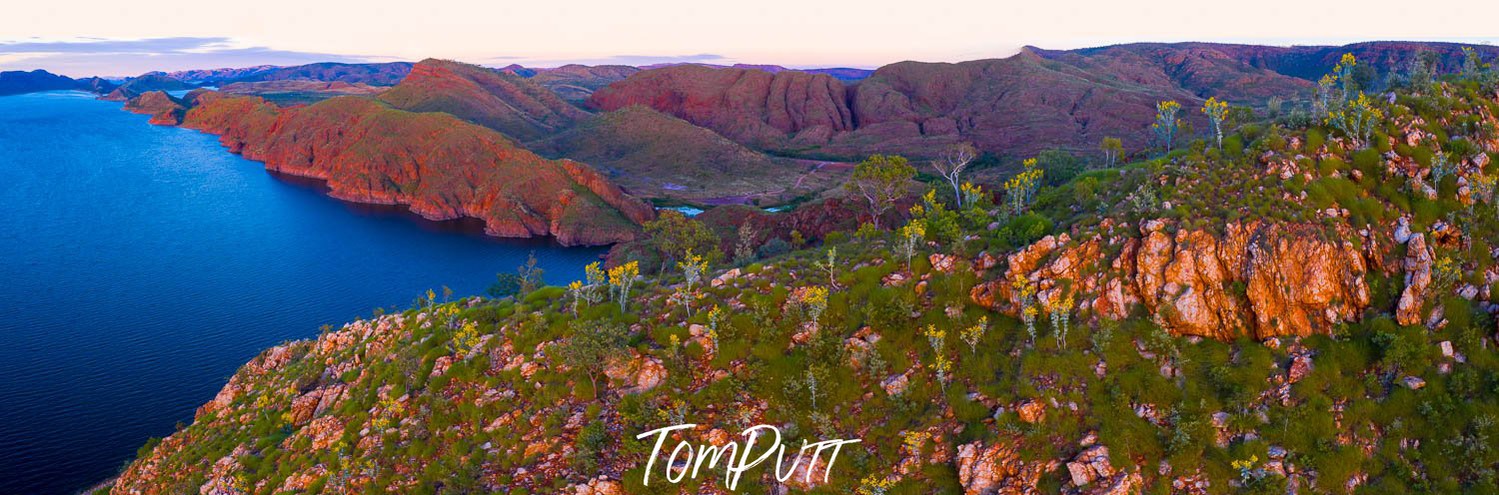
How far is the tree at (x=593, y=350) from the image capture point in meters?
23.1

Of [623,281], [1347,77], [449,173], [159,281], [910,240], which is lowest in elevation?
[159,281]

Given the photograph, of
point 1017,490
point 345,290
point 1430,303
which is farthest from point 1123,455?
point 345,290

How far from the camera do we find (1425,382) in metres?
18.1

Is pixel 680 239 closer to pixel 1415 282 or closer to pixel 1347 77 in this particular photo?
pixel 1347 77

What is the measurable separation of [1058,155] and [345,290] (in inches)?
2802

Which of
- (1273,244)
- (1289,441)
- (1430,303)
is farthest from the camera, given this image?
(1273,244)

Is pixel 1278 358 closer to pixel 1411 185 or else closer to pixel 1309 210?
pixel 1309 210

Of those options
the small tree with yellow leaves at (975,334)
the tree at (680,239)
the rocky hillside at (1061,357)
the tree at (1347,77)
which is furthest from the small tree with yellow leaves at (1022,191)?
the tree at (680,239)

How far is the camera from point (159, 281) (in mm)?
74562

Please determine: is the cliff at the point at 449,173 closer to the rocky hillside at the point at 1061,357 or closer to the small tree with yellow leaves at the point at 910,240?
the rocky hillside at the point at 1061,357

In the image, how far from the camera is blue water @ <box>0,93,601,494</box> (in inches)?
1810

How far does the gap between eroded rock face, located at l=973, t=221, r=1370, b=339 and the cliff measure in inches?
3212

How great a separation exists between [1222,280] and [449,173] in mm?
118464

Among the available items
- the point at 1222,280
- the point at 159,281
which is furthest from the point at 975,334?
the point at 159,281
